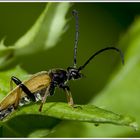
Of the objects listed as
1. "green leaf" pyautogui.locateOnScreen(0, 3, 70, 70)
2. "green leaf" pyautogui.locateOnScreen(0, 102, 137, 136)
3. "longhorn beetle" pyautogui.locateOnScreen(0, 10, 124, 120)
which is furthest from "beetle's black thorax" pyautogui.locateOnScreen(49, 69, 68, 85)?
"green leaf" pyautogui.locateOnScreen(0, 102, 137, 136)

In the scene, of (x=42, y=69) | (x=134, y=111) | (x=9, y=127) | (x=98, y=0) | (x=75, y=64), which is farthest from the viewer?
(x=75, y=64)

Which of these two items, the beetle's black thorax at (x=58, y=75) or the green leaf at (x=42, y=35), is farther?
the beetle's black thorax at (x=58, y=75)

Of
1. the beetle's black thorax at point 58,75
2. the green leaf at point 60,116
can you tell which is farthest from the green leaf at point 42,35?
the beetle's black thorax at point 58,75

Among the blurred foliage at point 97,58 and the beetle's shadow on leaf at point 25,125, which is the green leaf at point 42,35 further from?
the beetle's shadow on leaf at point 25,125

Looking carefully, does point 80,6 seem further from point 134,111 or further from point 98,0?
point 134,111

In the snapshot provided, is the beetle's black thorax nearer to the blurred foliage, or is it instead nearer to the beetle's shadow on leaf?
the blurred foliage

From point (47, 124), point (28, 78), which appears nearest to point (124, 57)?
point (28, 78)

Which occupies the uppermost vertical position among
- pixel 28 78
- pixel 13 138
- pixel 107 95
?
pixel 28 78
